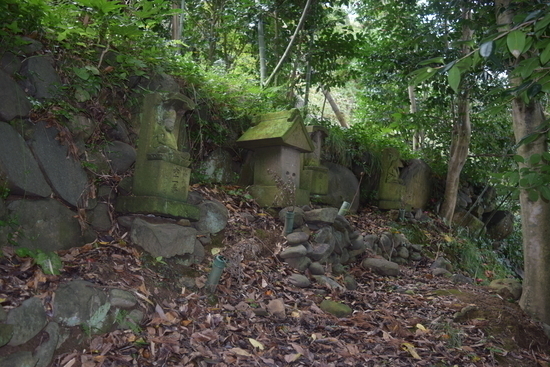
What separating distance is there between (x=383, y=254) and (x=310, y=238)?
202cm

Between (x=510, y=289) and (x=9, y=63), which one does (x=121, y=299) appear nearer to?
(x=9, y=63)

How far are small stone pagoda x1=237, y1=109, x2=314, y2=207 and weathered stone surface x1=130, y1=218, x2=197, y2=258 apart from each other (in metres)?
2.01

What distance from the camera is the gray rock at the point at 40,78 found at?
391 centimetres

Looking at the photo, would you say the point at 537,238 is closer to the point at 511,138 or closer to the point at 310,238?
the point at 310,238

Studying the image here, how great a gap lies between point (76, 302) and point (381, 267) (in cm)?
435

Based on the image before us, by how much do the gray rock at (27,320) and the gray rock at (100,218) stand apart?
1347 mm

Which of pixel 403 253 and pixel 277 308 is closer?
pixel 277 308

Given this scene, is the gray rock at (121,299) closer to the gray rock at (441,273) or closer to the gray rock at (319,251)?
the gray rock at (319,251)

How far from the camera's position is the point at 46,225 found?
358cm

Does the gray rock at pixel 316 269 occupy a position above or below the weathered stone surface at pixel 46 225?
below

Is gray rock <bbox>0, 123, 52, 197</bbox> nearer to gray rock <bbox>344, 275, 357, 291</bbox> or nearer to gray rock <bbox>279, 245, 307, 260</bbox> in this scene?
gray rock <bbox>279, 245, 307, 260</bbox>

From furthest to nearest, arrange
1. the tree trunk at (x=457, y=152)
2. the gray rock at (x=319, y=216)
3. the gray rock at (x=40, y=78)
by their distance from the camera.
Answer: the tree trunk at (x=457, y=152), the gray rock at (x=319, y=216), the gray rock at (x=40, y=78)

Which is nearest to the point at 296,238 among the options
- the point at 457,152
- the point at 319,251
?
the point at 319,251

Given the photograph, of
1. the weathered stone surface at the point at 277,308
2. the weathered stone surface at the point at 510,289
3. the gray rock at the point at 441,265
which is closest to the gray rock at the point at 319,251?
the weathered stone surface at the point at 277,308
